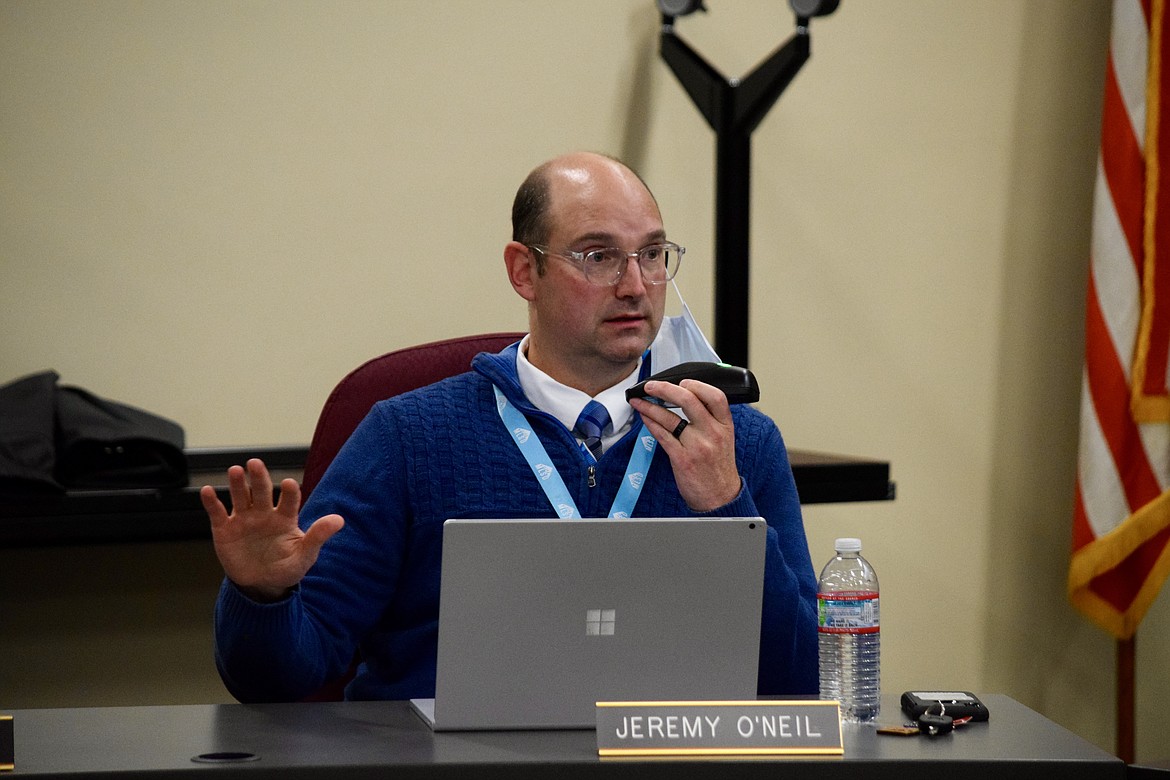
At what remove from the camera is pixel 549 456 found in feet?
5.89

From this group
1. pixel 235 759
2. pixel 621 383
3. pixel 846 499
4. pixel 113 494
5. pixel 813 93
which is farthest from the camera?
pixel 813 93

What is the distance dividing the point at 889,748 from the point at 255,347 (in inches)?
73.8

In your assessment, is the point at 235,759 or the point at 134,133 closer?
the point at 235,759

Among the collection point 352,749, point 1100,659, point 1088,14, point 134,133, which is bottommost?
point 1100,659

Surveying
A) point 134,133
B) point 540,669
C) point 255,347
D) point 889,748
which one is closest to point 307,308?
point 255,347

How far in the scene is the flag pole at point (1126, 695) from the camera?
→ 3.19 meters

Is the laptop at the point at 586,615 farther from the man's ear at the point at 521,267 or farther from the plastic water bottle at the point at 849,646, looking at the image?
the man's ear at the point at 521,267

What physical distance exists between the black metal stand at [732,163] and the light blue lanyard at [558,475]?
1033 mm

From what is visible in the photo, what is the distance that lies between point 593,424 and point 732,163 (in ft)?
3.81

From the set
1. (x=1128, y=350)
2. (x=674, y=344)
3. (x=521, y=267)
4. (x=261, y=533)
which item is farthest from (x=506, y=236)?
(x=261, y=533)

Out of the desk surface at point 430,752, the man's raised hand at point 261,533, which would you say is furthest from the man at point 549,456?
the desk surface at point 430,752

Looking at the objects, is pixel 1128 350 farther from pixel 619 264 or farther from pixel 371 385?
pixel 371 385

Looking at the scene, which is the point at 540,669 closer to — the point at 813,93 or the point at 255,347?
the point at 255,347

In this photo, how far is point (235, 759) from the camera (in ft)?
3.80
